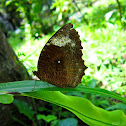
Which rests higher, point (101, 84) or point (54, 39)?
point (54, 39)

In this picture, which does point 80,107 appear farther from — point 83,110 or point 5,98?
point 5,98

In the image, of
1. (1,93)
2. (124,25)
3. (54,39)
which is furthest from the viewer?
(124,25)

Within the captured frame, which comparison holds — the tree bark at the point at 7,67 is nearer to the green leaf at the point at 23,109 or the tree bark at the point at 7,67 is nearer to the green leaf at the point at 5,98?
the green leaf at the point at 23,109

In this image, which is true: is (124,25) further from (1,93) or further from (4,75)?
(1,93)

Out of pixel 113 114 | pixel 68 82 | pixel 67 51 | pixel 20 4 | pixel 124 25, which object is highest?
pixel 20 4

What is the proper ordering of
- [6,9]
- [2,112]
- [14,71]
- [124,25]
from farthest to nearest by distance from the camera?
[6,9]
[124,25]
[14,71]
[2,112]

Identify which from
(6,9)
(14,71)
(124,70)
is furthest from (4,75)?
Answer: (6,9)

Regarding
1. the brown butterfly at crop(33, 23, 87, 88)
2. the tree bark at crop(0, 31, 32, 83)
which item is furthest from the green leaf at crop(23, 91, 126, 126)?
the tree bark at crop(0, 31, 32, 83)

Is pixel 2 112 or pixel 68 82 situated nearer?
pixel 68 82
